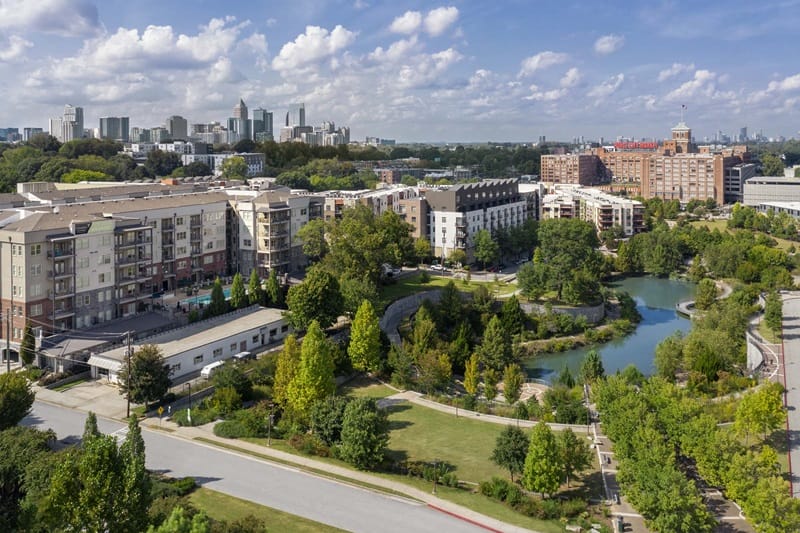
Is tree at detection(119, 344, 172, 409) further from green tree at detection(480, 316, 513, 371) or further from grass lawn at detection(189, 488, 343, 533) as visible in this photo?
green tree at detection(480, 316, 513, 371)

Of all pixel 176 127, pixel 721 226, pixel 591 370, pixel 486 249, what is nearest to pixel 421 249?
pixel 486 249

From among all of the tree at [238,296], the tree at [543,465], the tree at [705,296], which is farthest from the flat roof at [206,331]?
the tree at [705,296]

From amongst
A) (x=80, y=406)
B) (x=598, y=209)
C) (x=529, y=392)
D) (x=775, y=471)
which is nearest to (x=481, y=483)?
(x=775, y=471)

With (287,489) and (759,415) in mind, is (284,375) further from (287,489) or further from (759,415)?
(759,415)

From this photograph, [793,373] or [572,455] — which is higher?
[793,373]

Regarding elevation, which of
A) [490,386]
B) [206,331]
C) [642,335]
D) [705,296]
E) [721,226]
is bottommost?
[642,335]

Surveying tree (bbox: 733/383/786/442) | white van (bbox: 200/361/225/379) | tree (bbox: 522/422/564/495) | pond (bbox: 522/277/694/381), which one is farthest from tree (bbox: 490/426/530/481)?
pond (bbox: 522/277/694/381)
